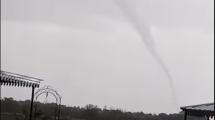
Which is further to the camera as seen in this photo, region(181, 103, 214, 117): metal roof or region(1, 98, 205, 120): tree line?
region(1, 98, 205, 120): tree line

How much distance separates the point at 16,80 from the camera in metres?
17.2

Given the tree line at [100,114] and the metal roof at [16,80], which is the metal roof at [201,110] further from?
the tree line at [100,114]

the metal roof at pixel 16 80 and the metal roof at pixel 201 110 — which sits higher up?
the metal roof at pixel 16 80

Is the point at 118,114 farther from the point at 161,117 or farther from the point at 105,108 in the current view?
the point at 161,117

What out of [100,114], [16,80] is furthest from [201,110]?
[100,114]

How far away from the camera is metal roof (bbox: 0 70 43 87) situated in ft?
51.4

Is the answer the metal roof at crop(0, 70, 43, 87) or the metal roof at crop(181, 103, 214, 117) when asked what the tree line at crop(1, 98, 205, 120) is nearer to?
the metal roof at crop(0, 70, 43, 87)

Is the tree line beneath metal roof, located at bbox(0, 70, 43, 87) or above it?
beneath

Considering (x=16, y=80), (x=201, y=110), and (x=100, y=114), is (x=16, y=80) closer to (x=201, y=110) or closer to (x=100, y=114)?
(x=201, y=110)

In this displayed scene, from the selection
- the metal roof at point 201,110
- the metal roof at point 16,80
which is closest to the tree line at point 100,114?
the metal roof at point 16,80

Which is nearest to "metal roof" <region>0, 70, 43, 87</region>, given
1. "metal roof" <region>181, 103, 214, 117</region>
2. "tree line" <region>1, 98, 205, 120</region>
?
"metal roof" <region>181, 103, 214, 117</region>

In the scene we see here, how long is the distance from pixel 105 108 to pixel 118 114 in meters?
1.91

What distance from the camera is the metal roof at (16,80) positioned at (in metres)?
15.7

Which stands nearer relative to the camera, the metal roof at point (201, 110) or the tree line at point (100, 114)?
the metal roof at point (201, 110)
